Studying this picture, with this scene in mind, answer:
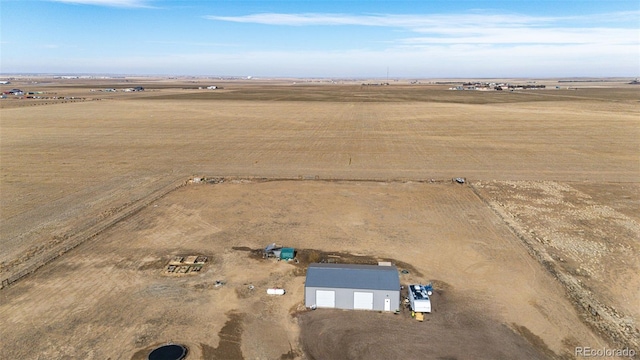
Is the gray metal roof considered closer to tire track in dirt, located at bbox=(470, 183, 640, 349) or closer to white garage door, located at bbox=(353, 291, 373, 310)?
white garage door, located at bbox=(353, 291, 373, 310)

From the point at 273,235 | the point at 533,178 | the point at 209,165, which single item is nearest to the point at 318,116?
the point at 209,165

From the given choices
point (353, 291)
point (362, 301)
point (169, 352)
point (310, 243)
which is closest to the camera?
point (169, 352)

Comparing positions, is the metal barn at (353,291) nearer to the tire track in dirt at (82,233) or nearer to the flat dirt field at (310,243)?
the flat dirt field at (310,243)

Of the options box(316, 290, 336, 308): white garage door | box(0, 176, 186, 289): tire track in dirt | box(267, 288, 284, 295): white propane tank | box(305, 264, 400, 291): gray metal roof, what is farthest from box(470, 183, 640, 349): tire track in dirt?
box(0, 176, 186, 289): tire track in dirt

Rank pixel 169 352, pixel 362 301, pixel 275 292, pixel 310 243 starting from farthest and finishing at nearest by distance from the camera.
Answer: pixel 310 243
pixel 275 292
pixel 362 301
pixel 169 352

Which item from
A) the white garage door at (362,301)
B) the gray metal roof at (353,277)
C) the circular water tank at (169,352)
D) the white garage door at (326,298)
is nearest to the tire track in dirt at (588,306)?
the gray metal roof at (353,277)

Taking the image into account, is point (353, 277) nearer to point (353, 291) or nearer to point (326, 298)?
point (353, 291)

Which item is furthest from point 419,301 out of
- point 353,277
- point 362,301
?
point 353,277
